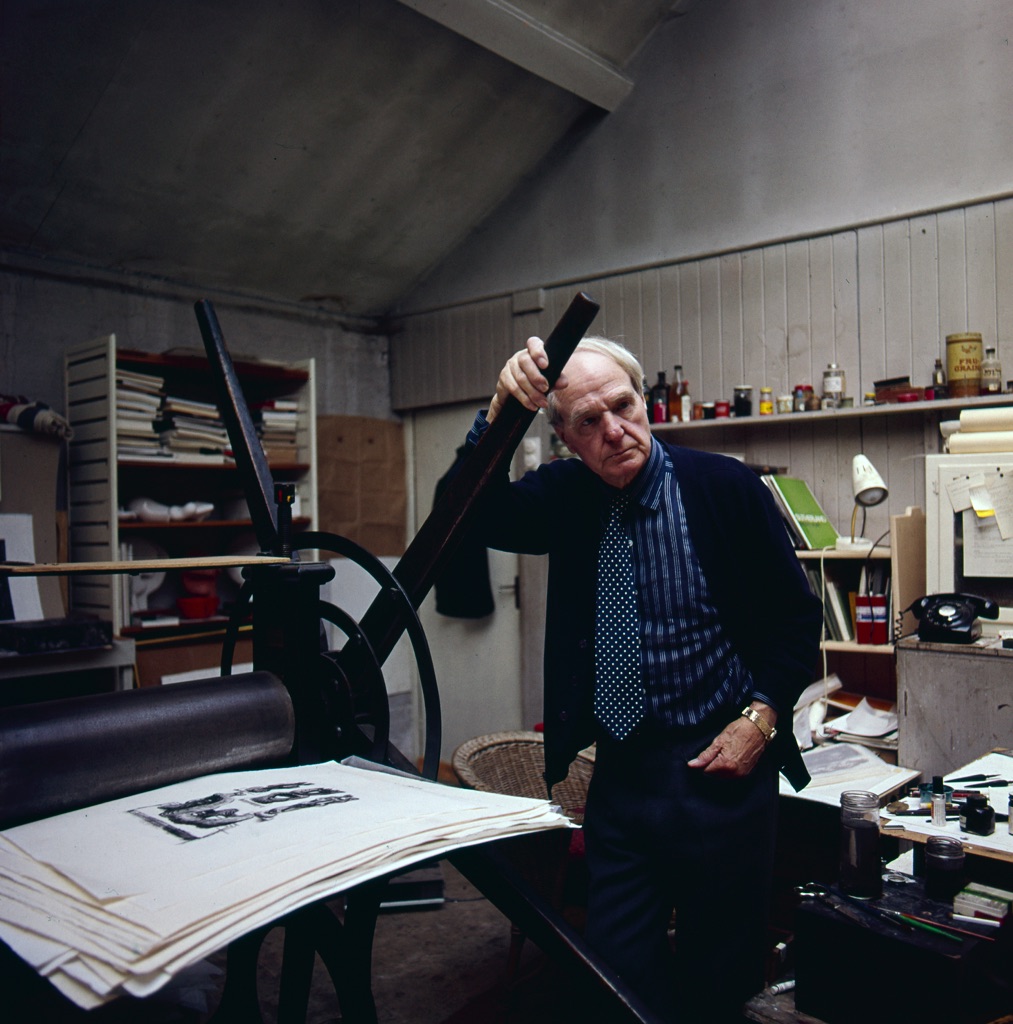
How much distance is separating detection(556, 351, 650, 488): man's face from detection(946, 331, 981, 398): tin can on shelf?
6.96 feet

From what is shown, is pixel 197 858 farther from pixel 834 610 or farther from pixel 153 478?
pixel 153 478

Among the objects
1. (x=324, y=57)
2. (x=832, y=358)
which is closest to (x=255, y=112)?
(x=324, y=57)

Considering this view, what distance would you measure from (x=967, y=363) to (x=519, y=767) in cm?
207

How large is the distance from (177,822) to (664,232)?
149 inches

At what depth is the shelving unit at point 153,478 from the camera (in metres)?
3.47

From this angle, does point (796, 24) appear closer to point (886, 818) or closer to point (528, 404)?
point (886, 818)

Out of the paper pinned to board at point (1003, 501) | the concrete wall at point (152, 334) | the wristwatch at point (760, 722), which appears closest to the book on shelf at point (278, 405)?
the concrete wall at point (152, 334)

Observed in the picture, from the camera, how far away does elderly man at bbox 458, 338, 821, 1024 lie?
4.62ft

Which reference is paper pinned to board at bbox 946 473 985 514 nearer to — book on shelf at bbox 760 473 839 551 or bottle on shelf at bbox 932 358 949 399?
book on shelf at bbox 760 473 839 551

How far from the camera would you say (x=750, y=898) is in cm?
143

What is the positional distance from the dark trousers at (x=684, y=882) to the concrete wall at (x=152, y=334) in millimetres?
3192

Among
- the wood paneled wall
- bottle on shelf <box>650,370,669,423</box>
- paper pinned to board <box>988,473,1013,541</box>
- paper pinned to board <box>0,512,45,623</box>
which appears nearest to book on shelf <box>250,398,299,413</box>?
paper pinned to board <box>0,512,45,623</box>

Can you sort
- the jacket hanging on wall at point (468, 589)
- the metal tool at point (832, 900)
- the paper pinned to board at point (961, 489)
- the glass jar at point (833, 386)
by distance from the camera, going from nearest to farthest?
1. the metal tool at point (832, 900)
2. the paper pinned to board at point (961, 489)
3. the glass jar at point (833, 386)
4. the jacket hanging on wall at point (468, 589)

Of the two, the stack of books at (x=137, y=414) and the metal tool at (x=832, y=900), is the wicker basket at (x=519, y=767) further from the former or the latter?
the stack of books at (x=137, y=414)
